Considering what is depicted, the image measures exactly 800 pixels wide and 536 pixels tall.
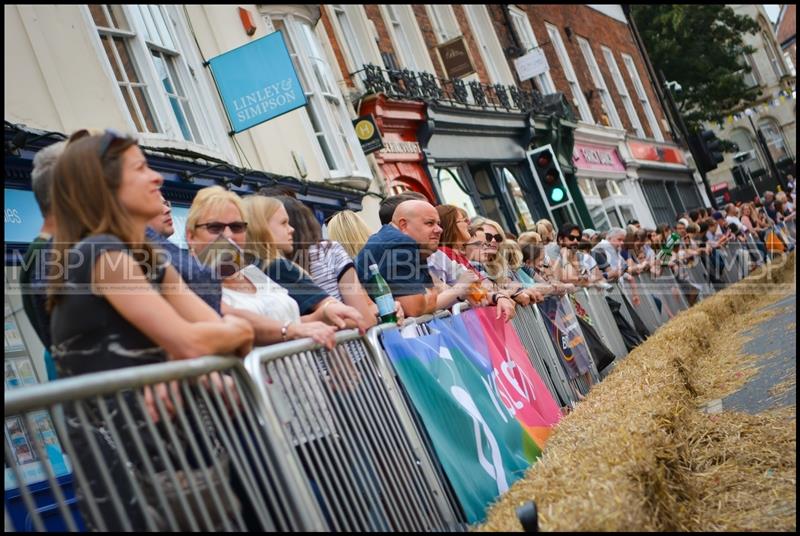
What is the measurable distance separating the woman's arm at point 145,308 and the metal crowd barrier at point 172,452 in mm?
70

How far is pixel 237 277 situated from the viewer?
479 cm

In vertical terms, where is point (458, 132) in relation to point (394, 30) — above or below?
below

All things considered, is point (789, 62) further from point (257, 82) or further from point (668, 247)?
point (257, 82)

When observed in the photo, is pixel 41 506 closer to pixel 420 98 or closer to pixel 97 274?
pixel 97 274

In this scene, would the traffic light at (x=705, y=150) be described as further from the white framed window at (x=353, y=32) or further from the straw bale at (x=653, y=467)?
the straw bale at (x=653, y=467)

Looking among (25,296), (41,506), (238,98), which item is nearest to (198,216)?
(25,296)

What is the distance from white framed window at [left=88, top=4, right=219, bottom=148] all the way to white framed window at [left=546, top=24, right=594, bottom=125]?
2179cm

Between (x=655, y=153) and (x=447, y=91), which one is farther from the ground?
(x=447, y=91)

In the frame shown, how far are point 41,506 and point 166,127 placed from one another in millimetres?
5714

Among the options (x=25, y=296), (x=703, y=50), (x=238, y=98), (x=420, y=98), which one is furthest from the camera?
(x=703, y=50)

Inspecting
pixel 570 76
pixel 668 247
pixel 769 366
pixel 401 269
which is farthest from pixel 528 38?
pixel 401 269

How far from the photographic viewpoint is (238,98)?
1357cm

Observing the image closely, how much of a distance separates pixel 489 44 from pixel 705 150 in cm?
Result: 674

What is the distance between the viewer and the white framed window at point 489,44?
90.5ft
